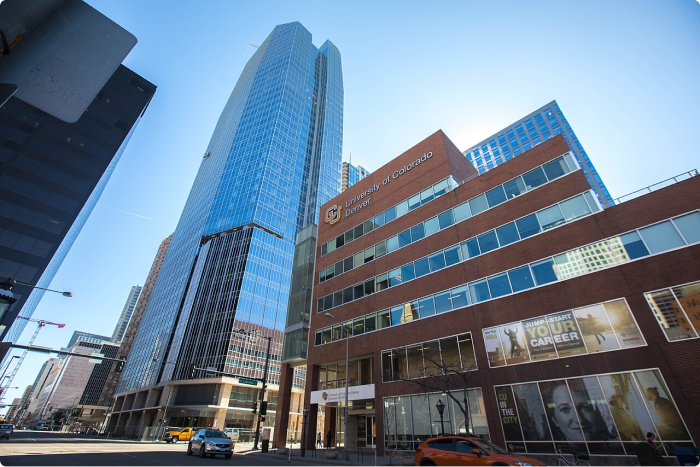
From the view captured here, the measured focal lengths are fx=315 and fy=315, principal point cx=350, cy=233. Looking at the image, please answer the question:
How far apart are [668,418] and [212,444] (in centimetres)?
2413

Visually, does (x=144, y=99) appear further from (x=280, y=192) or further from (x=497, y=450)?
(x=497, y=450)

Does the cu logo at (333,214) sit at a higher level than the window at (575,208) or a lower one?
higher

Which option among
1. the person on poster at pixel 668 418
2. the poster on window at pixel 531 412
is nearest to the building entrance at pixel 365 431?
the poster on window at pixel 531 412

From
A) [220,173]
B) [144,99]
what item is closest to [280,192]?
[220,173]

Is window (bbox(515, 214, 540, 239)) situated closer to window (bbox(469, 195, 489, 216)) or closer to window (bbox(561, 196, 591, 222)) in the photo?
window (bbox(561, 196, 591, 222))

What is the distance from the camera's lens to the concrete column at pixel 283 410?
34.8 meters

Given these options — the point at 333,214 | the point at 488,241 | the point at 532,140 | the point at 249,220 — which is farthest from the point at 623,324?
the point at 249,220

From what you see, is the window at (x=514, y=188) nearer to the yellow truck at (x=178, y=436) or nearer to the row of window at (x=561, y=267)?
the row of window at (x=561, y=267)

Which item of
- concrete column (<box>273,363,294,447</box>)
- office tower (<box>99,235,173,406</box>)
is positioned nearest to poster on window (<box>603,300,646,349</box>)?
concrete column (<box>273,363,294,447</box>)

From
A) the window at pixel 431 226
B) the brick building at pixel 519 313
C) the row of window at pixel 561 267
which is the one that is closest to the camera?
the brick building at pixel 519 313

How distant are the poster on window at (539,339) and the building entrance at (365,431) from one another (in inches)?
764

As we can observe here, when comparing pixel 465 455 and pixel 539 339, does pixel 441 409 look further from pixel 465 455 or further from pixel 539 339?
pixel 465 455

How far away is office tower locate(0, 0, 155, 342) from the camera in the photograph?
520 cm

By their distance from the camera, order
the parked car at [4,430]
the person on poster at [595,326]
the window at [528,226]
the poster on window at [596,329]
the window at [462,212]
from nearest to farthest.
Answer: the poster on window at [596,329] < the person on poster at [595,326] < the window at [528,226] < the window at [462,212] < the parked car at [4,430]
